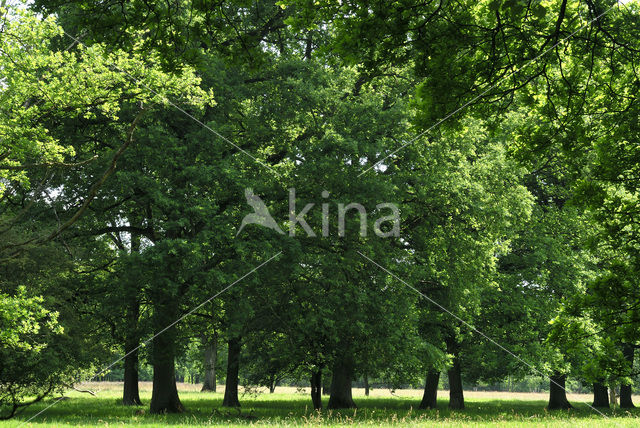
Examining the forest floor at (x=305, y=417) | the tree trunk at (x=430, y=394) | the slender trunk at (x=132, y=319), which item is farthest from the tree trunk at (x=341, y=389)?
the slender trunk at (x=132, y=319)

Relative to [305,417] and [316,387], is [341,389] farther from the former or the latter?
[305,417]

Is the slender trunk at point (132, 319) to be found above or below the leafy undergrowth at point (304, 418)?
above

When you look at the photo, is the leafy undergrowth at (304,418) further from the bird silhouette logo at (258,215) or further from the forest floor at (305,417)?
the bird silhouette logo at (258,215)

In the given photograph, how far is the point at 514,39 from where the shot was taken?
6953 mm

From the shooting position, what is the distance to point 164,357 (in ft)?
65.8

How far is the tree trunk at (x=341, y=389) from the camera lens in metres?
24.5

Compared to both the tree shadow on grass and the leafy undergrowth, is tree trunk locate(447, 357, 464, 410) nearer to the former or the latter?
the tree shadow on grass

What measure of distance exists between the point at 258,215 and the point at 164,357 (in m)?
6.27

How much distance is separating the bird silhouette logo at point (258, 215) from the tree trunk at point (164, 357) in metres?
3.80

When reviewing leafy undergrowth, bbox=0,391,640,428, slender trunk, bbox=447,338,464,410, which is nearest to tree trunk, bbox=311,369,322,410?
leafy undergrowth, bbox=0,391,640,428

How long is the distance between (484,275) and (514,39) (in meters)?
17.5

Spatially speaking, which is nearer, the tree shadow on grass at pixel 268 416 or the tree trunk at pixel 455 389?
the tree shadow on grass at pixel 268 416

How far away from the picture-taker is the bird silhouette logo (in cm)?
1911

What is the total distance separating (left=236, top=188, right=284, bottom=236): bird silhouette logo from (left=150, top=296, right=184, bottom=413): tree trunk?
3.80m
